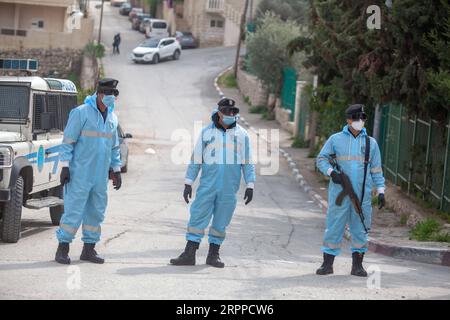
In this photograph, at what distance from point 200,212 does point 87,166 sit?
138cm

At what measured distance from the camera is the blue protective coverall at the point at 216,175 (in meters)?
11.3

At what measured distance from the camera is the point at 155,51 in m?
63.9

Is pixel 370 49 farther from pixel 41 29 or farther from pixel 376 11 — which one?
pixel 41 29

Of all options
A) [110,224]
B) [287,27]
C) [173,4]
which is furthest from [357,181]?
[173,4]

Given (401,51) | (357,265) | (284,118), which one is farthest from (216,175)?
(284,118)

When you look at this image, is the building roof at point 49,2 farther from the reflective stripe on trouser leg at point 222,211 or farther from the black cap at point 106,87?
the reflective stripe on trouser leg at point 222,211

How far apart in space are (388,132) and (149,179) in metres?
6.31

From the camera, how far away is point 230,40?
7956cm

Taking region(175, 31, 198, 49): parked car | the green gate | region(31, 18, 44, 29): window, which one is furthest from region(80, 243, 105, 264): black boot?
region(175, 31, 198, 49): parked car

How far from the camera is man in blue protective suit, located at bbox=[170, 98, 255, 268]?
11336 millimetres

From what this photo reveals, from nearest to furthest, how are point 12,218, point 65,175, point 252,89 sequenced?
1. point 65,175
2. point 12,218
3. point 252,89

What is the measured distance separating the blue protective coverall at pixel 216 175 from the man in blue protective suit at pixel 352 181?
3.26 ft

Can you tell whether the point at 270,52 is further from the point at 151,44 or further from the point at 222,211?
the point at 222,211

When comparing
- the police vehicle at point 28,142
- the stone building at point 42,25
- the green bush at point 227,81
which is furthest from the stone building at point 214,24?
the police vehicle at point 28,142
